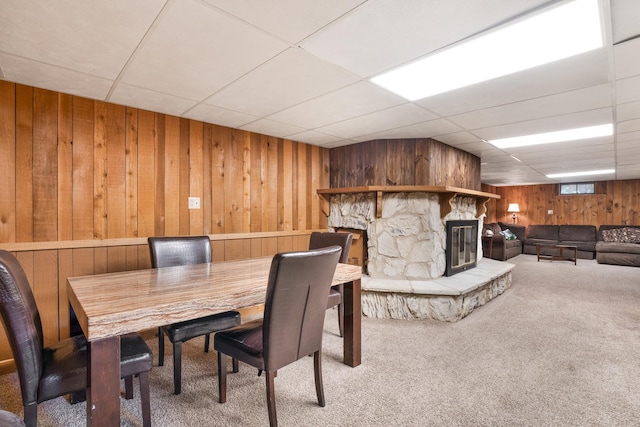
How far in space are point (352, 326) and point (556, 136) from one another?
128 inches

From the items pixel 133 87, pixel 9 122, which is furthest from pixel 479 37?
pixel 9 122

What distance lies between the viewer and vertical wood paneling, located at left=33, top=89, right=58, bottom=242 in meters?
2.37

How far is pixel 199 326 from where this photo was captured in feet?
6.72

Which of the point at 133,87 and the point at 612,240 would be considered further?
the point at 612,240

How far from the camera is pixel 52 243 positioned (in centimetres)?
243

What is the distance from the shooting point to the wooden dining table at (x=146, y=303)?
4.08 ft

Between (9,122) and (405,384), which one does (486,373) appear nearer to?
(405,384)

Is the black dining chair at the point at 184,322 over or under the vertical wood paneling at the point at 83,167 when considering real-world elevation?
under

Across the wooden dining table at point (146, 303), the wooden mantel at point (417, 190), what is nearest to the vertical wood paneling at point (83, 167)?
the wooden dining table at point (146, 303)

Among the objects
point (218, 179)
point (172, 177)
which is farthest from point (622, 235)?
point (172, 177)

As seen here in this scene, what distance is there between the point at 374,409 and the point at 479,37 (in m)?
2.08

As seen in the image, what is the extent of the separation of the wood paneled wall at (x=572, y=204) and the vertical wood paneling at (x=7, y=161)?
9.60 meters

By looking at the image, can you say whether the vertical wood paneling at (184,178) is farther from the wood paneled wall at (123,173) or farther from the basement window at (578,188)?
the basement window at (578,188)

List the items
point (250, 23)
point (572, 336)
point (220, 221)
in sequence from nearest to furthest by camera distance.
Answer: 1. point (250, 23)
2. point (572, 336)
3. point (220, 221)
